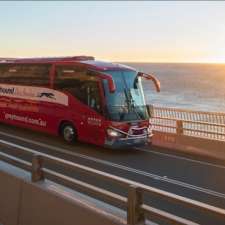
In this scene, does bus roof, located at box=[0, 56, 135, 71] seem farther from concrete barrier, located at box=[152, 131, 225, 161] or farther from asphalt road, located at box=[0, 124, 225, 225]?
concrete barrier, located at box=[152, 131, 225, 161]

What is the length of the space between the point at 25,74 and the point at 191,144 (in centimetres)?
749

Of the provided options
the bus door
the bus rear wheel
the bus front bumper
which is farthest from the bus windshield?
the bus rear wheel

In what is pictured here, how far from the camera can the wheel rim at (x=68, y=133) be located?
54.6 ft

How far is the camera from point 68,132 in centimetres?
Result: 1681

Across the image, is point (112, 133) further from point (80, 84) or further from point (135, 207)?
point (135, 207)

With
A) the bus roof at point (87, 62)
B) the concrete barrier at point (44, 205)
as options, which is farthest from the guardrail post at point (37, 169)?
the bus roof at point (87, 62)

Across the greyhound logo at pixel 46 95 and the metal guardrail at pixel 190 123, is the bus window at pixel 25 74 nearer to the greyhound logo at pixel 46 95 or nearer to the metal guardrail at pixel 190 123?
the greyhound logo at pixel 46 95

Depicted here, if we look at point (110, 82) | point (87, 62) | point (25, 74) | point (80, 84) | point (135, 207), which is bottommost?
point (135, 207)

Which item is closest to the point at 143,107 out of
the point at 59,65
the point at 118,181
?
the point at 59,65

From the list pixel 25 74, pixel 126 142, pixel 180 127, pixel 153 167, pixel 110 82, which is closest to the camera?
pixel 153 167

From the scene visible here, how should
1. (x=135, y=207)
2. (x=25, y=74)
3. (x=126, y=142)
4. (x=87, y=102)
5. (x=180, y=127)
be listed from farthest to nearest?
1. (x=25, y=74)
2. (x=180, y=127)
3. (x=87, y=102)
4. (x=126, y=142)
5. (x=135, y=207)

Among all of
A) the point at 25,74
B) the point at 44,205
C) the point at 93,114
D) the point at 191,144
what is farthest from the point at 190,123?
the point at 44,205

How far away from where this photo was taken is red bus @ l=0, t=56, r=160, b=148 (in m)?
15.4

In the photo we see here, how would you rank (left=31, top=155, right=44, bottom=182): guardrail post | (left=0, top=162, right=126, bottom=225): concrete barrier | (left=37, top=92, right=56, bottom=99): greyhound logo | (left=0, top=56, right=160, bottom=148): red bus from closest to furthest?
(left=0, top=162, right=126, bottom=225): concrete barrier → (left=31, top=155, right=44, bottom=182): guardrail post → (left=0, top=56, right=160, bottom=148): red bus → (left=37, top=92, right=56, bottom=99): greyhound logo
